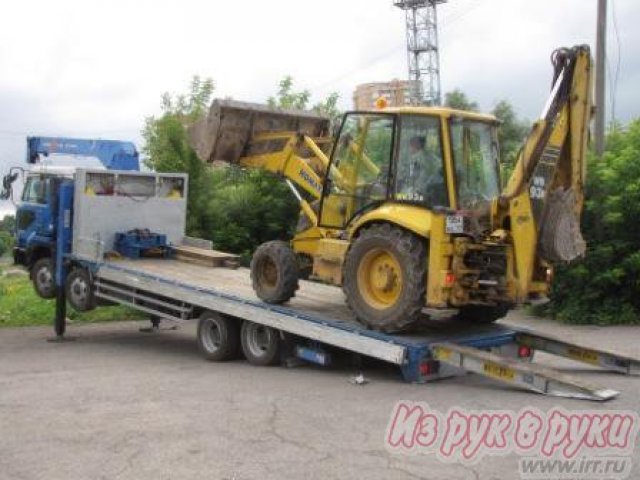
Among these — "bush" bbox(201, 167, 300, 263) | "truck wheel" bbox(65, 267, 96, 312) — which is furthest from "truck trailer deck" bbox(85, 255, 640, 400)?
"bush" bbox(201, 167, 300, 263)

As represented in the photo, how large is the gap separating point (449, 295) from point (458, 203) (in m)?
1.06

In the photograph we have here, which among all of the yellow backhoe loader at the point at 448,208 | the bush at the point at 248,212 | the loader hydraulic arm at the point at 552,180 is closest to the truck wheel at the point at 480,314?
the yellow backhoe loader at the point at 448,208

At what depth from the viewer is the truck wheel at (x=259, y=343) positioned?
1092 centimetres

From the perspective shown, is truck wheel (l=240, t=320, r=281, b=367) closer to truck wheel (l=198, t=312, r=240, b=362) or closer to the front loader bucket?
truck wheel (l=198, t=312, r=240, b=362)

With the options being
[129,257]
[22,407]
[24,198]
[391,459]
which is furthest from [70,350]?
[391,459]

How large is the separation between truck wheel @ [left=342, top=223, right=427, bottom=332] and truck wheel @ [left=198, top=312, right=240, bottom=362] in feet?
7.82

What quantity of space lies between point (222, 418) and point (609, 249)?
32.6 ft

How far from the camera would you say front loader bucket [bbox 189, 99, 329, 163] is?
11773 millimetres

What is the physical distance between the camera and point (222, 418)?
8141 millimetres

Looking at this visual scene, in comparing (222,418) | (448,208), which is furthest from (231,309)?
(448,208)

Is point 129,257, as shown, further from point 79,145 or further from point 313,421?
point 313,421

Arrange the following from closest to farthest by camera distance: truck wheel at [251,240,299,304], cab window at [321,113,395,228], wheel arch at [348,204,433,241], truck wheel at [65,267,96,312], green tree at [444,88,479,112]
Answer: wheel arch at [348,204,433,241], cab window at [321,113,395,228], truck wheel at [251,240,299,304], truck wheel at [65,267,96,312], green tree at [444,88,479,112]

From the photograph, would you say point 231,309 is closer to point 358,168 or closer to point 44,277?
point 358,168

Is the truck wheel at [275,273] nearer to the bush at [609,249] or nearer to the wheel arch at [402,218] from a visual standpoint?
the wheel arch at [402,218]
